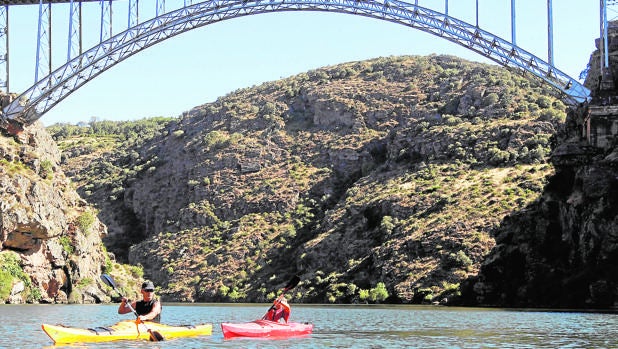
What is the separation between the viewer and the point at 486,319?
48562mm

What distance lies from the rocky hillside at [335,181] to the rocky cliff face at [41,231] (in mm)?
25068

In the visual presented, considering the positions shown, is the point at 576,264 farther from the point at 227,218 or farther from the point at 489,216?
the point at 227,218

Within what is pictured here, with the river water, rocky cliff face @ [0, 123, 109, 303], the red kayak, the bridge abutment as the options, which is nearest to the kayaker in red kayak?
the red kayak

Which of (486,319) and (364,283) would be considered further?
(364,283)

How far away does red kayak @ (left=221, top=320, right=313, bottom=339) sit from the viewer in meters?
35.2

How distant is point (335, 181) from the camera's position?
126 metres

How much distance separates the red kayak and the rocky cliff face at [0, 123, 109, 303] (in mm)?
32216

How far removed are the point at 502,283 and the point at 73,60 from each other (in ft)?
108

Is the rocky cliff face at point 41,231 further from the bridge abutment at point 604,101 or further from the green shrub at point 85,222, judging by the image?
the bridge abutment at point 604,101

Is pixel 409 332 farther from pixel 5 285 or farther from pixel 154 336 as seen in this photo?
pixel 5 285

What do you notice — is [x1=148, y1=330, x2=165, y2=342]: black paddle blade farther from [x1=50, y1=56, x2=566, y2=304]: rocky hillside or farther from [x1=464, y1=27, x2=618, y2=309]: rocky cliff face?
[x1=50, y1=56, x2=566, y2=304]: rocky hillside

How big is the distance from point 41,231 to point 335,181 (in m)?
62.1

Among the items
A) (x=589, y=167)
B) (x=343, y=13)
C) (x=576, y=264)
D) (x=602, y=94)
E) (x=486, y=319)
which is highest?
(x=343, y=13)

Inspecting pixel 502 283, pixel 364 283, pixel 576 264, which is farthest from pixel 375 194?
pixel 576 264
